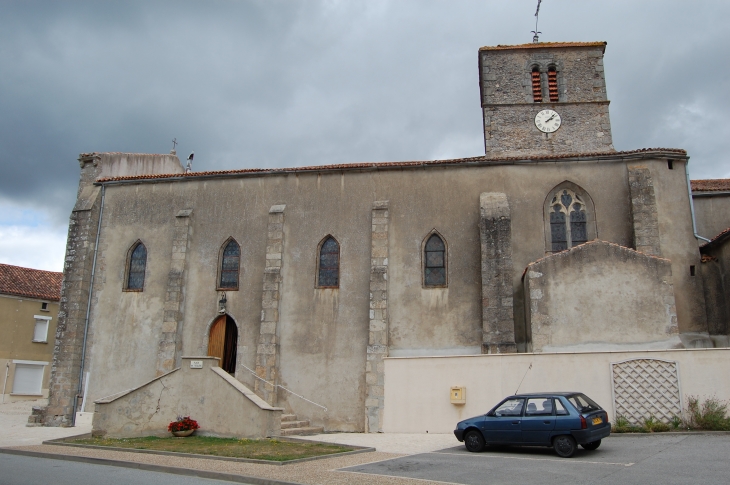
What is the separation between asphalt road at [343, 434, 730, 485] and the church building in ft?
15.0

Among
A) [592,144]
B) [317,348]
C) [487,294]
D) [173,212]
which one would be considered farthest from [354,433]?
[592,144]

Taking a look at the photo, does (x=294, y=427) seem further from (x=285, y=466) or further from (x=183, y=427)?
(x=285, y=466)

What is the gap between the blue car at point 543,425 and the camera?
997cm

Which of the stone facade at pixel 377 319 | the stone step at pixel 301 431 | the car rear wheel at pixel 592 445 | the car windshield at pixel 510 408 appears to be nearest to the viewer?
the car rear wheel at pixel 592 445

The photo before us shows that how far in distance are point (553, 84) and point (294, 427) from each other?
16.9 m

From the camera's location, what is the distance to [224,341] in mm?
18828

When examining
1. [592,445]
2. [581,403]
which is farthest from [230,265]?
[592,445]

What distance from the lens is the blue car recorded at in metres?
9.97

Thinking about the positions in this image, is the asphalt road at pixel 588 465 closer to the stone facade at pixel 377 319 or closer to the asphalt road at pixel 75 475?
the asphalt road at pixel 75 475

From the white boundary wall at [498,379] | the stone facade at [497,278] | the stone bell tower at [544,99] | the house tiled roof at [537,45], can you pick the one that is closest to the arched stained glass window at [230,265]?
the white boundary wall at [498,379]

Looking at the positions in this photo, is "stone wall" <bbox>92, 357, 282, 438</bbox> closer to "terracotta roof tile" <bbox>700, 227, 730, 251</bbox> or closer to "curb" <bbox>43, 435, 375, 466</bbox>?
"curb" <bbox>43, 435, 375, 466</bbox>

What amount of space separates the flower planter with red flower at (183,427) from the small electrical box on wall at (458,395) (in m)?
6.31

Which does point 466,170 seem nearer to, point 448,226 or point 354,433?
point 448,226

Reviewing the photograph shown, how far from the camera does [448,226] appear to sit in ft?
60.1
